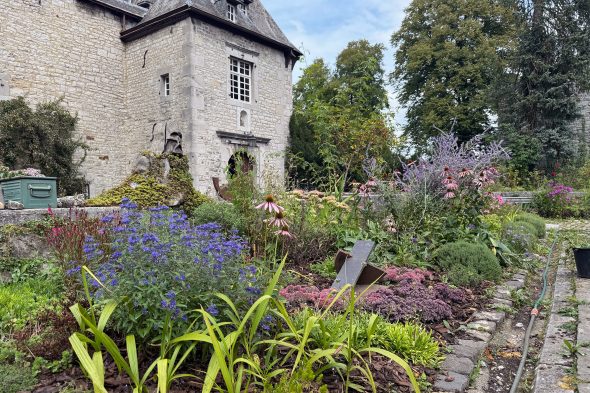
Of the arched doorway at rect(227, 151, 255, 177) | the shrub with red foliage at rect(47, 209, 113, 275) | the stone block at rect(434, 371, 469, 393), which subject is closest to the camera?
the stone block at rect(434, 371, 469, 393)

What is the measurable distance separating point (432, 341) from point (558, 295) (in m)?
2.10

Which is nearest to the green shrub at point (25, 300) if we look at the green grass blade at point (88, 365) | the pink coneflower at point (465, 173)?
the green grass blade at point (88, 365)

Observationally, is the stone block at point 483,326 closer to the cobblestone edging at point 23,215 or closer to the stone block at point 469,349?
the stone block at point 469,349

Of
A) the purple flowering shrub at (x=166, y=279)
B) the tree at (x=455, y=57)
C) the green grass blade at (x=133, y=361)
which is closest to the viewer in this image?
the green grass blade at (x=133, y=361)

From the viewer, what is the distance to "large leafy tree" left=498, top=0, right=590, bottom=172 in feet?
51.1

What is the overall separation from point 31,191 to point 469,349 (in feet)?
19.5

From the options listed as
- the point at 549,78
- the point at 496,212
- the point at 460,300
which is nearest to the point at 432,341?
the point at 460,300

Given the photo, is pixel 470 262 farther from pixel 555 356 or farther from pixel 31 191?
pixel 31 191

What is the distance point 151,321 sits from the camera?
78.0 inches

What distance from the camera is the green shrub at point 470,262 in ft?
13.5

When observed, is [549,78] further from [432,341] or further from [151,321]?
[151,321]

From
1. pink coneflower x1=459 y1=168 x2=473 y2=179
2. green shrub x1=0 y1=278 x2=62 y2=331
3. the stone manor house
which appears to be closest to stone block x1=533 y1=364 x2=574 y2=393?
pink coneflower x1=459 y1=168 x2=473 y2=179

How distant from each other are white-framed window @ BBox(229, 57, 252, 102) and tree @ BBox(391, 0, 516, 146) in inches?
383

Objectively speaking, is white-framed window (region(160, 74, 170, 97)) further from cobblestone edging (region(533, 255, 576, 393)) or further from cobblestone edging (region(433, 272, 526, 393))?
cobblestone edging (region(533, 255, 576, 393))
